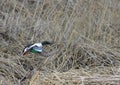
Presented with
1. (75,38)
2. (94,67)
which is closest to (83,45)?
(75,38)

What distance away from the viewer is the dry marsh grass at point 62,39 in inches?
114

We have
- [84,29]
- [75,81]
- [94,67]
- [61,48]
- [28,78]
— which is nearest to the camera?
[75,81]

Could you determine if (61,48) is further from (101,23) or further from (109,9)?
(109,9)

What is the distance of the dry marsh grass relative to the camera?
290 centimetres

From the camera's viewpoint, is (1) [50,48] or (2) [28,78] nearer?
(2) [28,78]

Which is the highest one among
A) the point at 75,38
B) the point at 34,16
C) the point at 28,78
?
the point at 34,16

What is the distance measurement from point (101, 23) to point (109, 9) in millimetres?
274

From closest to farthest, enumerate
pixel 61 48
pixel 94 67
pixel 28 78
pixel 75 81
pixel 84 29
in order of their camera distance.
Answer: pixel 75 81, pixel 28 78, pixel 94 67, pixel 61 48, pixel 84 29

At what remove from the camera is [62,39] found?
3.63 metres

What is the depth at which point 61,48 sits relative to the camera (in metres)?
3.47

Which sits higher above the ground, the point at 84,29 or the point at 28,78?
the point at 84,29

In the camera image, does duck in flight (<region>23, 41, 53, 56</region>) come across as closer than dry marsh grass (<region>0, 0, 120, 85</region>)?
No

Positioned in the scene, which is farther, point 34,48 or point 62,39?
point 62,39

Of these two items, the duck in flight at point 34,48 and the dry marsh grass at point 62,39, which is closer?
the dry marsh grass at point 62,39
